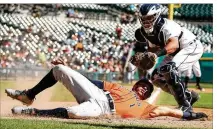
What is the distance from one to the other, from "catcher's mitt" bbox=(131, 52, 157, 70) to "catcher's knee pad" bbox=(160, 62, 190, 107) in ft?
0.51

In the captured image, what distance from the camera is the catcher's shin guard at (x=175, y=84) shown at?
544cm

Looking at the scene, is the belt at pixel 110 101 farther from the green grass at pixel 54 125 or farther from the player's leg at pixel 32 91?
the player's leg at pixel 32 91

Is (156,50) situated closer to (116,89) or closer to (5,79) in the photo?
(116,89)

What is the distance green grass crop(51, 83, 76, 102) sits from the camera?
18.4ft

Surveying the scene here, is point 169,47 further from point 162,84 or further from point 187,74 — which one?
point 187,74

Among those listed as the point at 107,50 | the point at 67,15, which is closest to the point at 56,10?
the point at 67,15

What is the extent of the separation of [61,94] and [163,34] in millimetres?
1407

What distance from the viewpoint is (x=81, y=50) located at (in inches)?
271

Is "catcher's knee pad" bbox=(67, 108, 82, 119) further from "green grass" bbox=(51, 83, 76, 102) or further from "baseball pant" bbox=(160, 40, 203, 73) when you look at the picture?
"baseball pant" bbox=(160, 40, 203, 73)

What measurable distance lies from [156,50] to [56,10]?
1538 millimetres

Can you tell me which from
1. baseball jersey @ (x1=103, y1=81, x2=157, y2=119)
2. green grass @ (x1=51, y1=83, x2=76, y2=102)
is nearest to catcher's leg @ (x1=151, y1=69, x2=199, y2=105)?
baseball jersey @ (x1=103, y1=81, x2=157, y2=119)

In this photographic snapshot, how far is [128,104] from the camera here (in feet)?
17.2

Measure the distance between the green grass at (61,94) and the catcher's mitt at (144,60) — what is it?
2.60ft

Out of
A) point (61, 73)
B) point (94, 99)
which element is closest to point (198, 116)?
point (94, 99)
